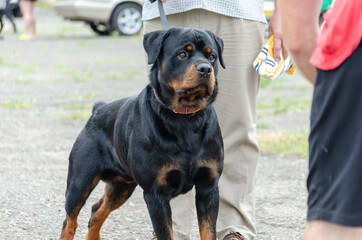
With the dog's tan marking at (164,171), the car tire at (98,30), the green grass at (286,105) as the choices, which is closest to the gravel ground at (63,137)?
the green grass at (286,105)

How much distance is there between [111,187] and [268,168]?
267 cm

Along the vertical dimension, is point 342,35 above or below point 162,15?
above

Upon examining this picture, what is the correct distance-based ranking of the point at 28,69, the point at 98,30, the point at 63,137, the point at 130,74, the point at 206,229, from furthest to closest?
1. the point at 98,30
2. the point at 28,69
3. the point at 130,74
4. the point at 63,137
5. the point at 206,229

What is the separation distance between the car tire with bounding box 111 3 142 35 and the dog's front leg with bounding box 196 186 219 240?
53.9 ft

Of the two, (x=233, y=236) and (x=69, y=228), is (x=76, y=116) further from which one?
(x=233, y=236)

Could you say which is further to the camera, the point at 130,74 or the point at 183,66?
the point at 130,74

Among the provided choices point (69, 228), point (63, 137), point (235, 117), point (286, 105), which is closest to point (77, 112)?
point (63, 137)

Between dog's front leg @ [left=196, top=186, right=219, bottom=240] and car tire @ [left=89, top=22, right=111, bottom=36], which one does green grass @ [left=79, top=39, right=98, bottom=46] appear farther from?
dog's front leg @ [left=196, top=186, right=219, bottom=240]

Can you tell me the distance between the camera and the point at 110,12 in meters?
20.0

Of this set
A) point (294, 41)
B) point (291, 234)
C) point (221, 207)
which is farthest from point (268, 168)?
point (294, 41)

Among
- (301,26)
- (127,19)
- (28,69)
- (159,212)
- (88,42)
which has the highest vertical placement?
(301,26)

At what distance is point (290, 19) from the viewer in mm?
2326

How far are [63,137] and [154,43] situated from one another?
182 inches

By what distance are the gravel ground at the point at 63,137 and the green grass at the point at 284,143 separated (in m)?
0.17
